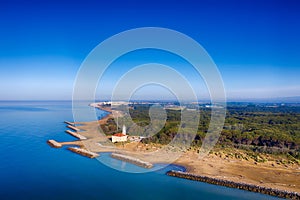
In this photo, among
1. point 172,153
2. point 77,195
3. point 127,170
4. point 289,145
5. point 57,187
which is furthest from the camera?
point 289,145

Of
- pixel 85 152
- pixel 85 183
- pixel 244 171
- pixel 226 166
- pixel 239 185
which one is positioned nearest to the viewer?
pixel 239 185

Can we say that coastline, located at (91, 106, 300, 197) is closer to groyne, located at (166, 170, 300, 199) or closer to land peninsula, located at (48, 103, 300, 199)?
land peninsula, located at (48, 103, 300, 199)

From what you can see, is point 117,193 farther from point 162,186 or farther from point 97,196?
point 162,186

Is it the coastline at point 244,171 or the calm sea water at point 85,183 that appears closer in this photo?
the calm sea water at point 85,183

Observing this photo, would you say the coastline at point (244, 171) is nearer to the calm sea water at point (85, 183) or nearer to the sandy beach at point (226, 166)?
the sandy beach at point (226, 166)

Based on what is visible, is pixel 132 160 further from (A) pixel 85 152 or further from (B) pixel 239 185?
(B) pixel 239 185

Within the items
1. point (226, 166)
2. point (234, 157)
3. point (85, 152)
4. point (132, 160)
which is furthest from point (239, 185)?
point (85, 152)

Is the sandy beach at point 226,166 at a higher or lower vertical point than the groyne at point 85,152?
lower

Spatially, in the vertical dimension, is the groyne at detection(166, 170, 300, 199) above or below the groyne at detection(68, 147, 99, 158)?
below

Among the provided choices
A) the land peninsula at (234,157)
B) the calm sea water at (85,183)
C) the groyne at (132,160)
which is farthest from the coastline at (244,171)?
the calm sea water at (85,183)

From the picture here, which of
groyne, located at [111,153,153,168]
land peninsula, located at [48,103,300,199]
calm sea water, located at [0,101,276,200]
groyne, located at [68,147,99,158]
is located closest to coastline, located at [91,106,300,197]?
land peninsula, located at [48,103,300,199]

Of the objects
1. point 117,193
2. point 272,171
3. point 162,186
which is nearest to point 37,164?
point 117,193
